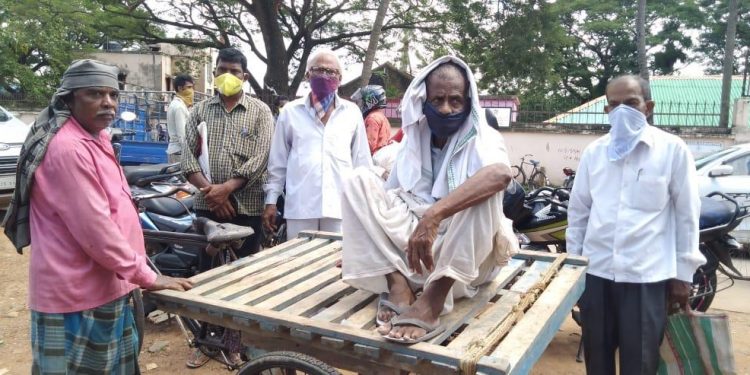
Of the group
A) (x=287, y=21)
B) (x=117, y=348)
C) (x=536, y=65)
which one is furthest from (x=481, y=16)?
(x=117, y=348)

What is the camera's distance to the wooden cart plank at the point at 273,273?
2.27m

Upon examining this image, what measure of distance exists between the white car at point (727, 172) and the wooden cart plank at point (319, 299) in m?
5.57

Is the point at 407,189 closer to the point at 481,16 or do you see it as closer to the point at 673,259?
the point at 673,259

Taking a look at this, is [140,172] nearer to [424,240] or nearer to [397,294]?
[397,294]

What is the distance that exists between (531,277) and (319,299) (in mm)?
998

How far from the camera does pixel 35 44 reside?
1627 centimetres

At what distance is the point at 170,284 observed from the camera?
2.23m

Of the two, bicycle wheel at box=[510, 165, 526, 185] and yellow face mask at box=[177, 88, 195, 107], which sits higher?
yellow face mask at box=[177, 88, 195, 107]

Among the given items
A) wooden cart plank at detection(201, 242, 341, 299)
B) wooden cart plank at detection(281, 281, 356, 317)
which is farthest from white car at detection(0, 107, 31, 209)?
wooden cart plank at detection(281, 281, 356, 317)

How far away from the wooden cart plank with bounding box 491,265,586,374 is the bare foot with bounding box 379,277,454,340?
26 centimetres

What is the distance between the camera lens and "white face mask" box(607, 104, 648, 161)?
2.64 metres

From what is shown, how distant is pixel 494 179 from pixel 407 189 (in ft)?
1.67

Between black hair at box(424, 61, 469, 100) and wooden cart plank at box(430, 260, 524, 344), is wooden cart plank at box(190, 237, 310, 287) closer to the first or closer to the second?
wooden cart plank at box(430, 260, 524, 344)

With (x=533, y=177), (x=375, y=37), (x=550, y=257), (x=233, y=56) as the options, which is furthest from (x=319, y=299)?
(x=533, y=177)
